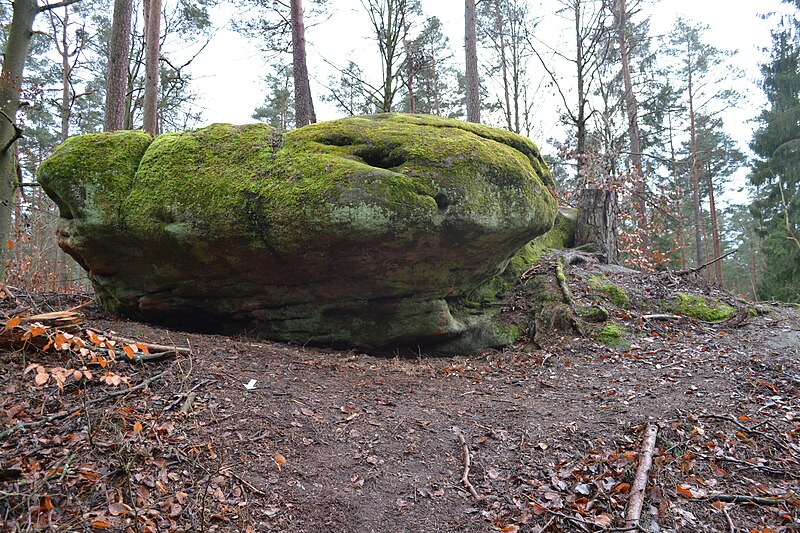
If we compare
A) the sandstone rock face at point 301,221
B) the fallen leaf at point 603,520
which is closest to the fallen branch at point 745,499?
the fallen leaf at point 603,520

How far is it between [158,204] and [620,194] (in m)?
10.9

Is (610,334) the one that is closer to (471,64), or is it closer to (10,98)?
(471,64)

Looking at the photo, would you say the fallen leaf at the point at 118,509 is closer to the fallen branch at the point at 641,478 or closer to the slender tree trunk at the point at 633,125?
the fallen branch at the point at 641,478

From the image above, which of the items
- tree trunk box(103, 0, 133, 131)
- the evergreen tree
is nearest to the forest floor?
tree trunk box(103, 0, 133, 131)

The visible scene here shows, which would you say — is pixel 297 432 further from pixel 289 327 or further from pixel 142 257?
pixel 142 257

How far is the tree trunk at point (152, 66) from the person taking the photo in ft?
33.8

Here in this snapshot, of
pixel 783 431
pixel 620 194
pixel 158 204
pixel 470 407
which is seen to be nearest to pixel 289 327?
pixel 158 204

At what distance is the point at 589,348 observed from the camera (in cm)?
621

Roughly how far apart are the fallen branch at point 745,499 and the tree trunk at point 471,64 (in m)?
9.34

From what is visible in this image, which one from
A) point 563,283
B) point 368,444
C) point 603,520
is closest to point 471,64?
point 563,283

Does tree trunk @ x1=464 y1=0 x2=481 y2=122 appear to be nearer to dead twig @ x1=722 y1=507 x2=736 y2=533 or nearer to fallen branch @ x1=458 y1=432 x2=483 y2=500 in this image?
fallen branch @ x1=458 y1=432 x2=483 y2=500

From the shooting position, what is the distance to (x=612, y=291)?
24.8 feet

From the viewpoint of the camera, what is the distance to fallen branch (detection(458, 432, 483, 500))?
3273mm

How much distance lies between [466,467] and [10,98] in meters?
8.26
